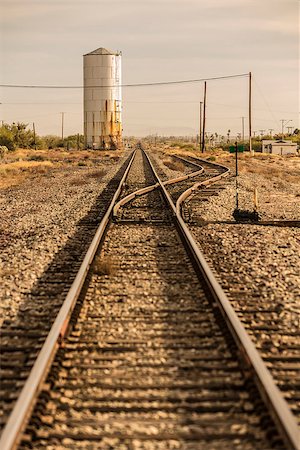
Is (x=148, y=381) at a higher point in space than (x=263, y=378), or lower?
lower

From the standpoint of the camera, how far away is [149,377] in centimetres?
436

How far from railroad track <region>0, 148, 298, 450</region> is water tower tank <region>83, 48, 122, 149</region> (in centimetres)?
Answer: 6703

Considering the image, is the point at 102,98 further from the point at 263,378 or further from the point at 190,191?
the point at 263,378

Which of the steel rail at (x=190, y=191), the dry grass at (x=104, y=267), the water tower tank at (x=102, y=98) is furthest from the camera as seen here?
the water tower tank at (x=102, y=98)

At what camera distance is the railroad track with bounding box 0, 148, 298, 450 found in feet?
11.5

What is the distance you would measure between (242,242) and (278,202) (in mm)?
7966

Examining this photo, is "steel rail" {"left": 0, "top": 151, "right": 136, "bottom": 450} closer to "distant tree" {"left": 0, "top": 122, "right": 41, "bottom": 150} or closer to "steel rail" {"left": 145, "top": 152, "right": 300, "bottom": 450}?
"steel rail" {"left": 145, "top": 152, "right": 300, "bottom": 450}

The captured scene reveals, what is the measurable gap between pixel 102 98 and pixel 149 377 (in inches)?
2771

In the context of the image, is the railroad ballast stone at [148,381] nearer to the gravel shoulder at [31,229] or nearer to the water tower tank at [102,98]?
the gravel shoulder at [31,229]

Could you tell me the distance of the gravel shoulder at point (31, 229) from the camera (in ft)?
23.4

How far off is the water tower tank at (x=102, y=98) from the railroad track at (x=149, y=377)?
67033 millimetres

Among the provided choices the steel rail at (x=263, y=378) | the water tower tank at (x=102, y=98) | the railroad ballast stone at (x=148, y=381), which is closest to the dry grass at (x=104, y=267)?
the railroad ballast stone at (x=148, y=381)

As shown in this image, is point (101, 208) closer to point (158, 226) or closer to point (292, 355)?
point (158, 226)

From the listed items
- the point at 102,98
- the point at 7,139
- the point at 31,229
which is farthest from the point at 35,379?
the point at 7,139
